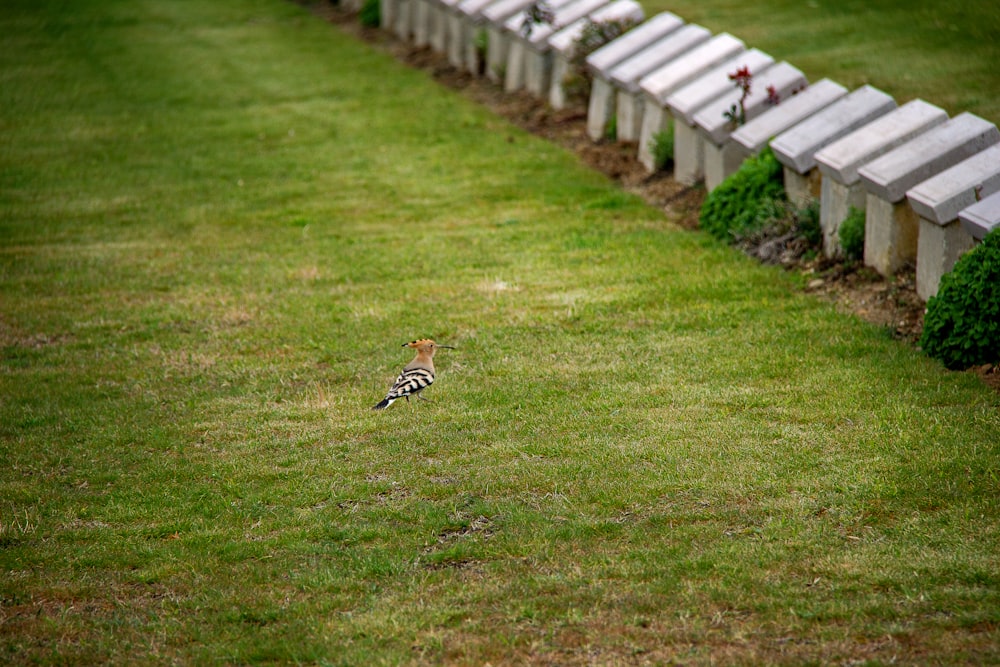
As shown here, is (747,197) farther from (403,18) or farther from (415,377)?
(403,18)

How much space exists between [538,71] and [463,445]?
9.73m

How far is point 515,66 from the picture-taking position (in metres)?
16.1

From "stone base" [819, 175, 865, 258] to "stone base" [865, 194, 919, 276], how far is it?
0.47 feet

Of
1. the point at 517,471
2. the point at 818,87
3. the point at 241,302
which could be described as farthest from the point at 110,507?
the point at 818,87

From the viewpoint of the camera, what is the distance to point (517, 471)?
643 cm

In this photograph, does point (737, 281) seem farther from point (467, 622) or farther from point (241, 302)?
point (467, 622)

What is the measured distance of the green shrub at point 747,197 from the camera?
32.9 feet

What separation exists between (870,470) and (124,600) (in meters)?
3.93

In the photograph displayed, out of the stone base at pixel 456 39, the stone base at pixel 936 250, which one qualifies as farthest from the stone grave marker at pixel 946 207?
the stone base at pixel 456 39

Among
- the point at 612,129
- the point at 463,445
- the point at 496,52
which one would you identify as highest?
the point at 496,52

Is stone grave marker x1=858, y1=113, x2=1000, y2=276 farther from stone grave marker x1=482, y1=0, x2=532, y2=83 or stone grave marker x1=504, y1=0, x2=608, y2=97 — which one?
stone grave marker x1=482, y1=0, x2=532, y2=83

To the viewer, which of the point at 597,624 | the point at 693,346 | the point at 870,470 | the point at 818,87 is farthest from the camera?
the point at 818,87

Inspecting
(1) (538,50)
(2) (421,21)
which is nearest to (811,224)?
(1) (538,50)

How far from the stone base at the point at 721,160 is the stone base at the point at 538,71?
4703 millimetres
